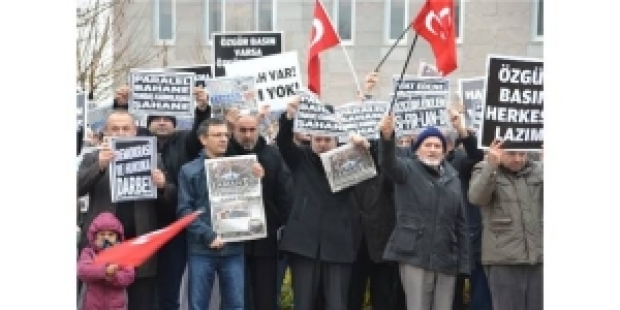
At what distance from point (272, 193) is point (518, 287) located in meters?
2.16

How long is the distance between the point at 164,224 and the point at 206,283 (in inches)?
23.4

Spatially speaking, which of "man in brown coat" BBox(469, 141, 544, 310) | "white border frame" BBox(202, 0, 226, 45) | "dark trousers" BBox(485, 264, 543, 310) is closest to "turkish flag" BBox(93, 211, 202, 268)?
"man in brown coat" BBox(469, 141, 544, 310)

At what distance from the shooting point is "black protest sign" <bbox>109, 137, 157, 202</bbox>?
12148 mm

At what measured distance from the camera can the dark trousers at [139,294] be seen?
490 inches

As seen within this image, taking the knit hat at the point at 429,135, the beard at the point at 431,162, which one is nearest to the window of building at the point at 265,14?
the knit hat at the point at 429,135

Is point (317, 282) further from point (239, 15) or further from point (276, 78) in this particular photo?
point (239, 15)

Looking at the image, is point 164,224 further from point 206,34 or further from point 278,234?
point 206,34

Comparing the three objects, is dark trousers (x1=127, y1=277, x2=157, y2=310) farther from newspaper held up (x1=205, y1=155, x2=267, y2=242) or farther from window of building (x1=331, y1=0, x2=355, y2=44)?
window of building (x1=331, y1=0, x2=355, y2=44)

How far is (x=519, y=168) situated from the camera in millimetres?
12273

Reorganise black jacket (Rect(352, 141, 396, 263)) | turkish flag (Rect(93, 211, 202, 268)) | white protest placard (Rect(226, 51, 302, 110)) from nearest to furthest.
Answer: turkish flag (Rect(93, 211, 202, 268)), black jacket (Rect(352, 141, 396, 263)), white protest placard (Rect(226, 51, 302, 110))

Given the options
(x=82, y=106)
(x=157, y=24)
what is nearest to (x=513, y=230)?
(x=82, y=106)

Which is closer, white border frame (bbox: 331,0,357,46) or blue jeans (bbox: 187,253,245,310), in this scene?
blue jeans (bbox: 187,253,245,310)

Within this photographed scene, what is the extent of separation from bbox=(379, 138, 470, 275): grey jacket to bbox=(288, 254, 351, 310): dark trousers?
22.6 inches

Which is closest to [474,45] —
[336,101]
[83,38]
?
[336,101]
